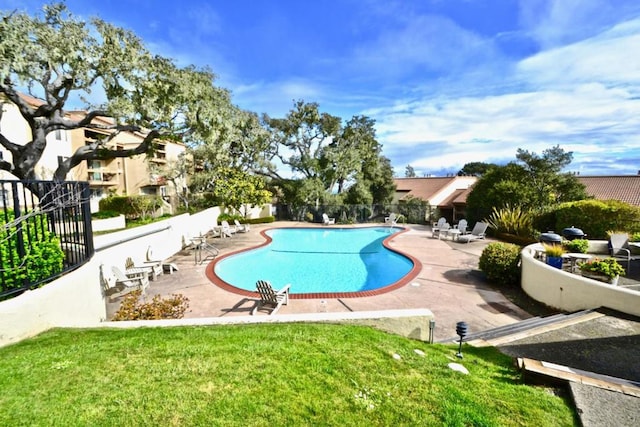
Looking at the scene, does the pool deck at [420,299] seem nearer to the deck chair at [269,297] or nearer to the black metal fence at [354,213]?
the deck chair at [269,297]

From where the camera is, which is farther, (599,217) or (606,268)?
(599,217)

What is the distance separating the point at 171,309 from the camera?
6.09m

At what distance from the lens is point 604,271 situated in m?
6.89

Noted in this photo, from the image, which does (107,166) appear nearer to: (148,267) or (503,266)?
(148,267)

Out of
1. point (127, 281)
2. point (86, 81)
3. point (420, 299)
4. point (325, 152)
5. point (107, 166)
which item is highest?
point (86, 81)

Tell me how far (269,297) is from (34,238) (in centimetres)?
450

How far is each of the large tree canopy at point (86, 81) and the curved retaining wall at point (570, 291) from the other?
48.1ft

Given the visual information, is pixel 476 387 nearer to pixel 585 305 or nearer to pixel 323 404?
pixel 323 404

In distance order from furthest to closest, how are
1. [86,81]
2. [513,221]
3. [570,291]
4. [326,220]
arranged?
[326,220] → [513,221] → [86,81] → [570,291]

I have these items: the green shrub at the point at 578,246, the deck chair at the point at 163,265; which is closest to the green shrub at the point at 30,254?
the deck chair at the point at 163,265

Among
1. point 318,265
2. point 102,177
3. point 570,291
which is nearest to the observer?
point 570,291

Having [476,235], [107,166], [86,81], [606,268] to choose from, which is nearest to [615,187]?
[476,235]

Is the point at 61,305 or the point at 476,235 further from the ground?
the point at 61,305

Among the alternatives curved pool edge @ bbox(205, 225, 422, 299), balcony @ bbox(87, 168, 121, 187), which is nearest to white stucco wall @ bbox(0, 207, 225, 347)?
curved pool edge @ bbox(205, 225, 422, 299)
